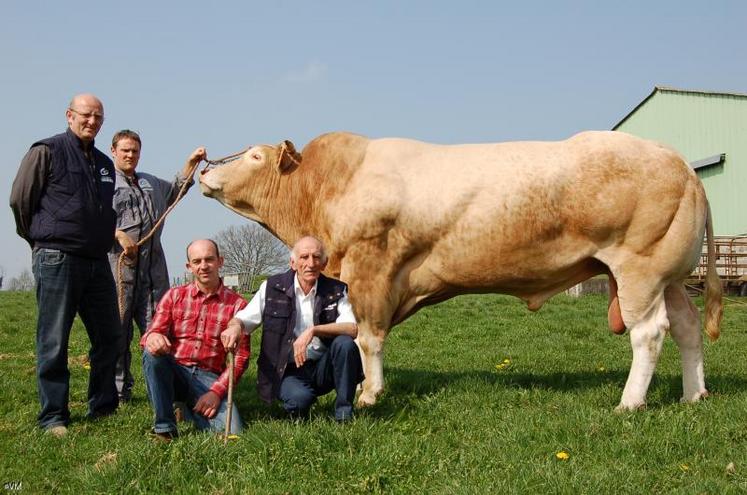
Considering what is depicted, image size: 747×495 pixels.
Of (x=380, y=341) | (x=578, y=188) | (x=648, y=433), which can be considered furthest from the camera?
(x=380, y=341)

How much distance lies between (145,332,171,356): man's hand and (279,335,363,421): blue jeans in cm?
84

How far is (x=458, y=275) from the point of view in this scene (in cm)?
619

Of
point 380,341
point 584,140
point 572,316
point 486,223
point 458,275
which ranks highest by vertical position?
point 584,140

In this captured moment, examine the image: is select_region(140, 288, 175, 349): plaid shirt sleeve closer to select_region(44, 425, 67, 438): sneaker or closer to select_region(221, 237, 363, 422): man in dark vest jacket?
select_region(221, 237, 363, 422): man in dark vest jacket

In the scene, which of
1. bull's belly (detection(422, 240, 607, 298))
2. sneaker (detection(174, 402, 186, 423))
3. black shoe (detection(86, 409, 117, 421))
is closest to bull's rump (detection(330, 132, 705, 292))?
bull's belly (detection(422, 240, 607, 298))

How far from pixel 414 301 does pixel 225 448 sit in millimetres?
2416

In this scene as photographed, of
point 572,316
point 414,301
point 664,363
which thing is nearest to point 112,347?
point 414,301

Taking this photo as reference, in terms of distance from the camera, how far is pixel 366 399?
602 cm

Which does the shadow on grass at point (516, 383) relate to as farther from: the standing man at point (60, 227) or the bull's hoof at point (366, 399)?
the standing man at point (60, 227)

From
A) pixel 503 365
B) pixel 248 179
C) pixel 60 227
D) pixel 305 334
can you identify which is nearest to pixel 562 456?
pixel 305 334

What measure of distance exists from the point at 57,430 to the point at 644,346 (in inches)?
166

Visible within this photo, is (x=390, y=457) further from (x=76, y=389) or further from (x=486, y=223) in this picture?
(x=76, y=389)

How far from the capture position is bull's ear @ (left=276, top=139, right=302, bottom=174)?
6914mm

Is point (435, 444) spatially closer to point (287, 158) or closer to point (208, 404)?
point (208, 404)
